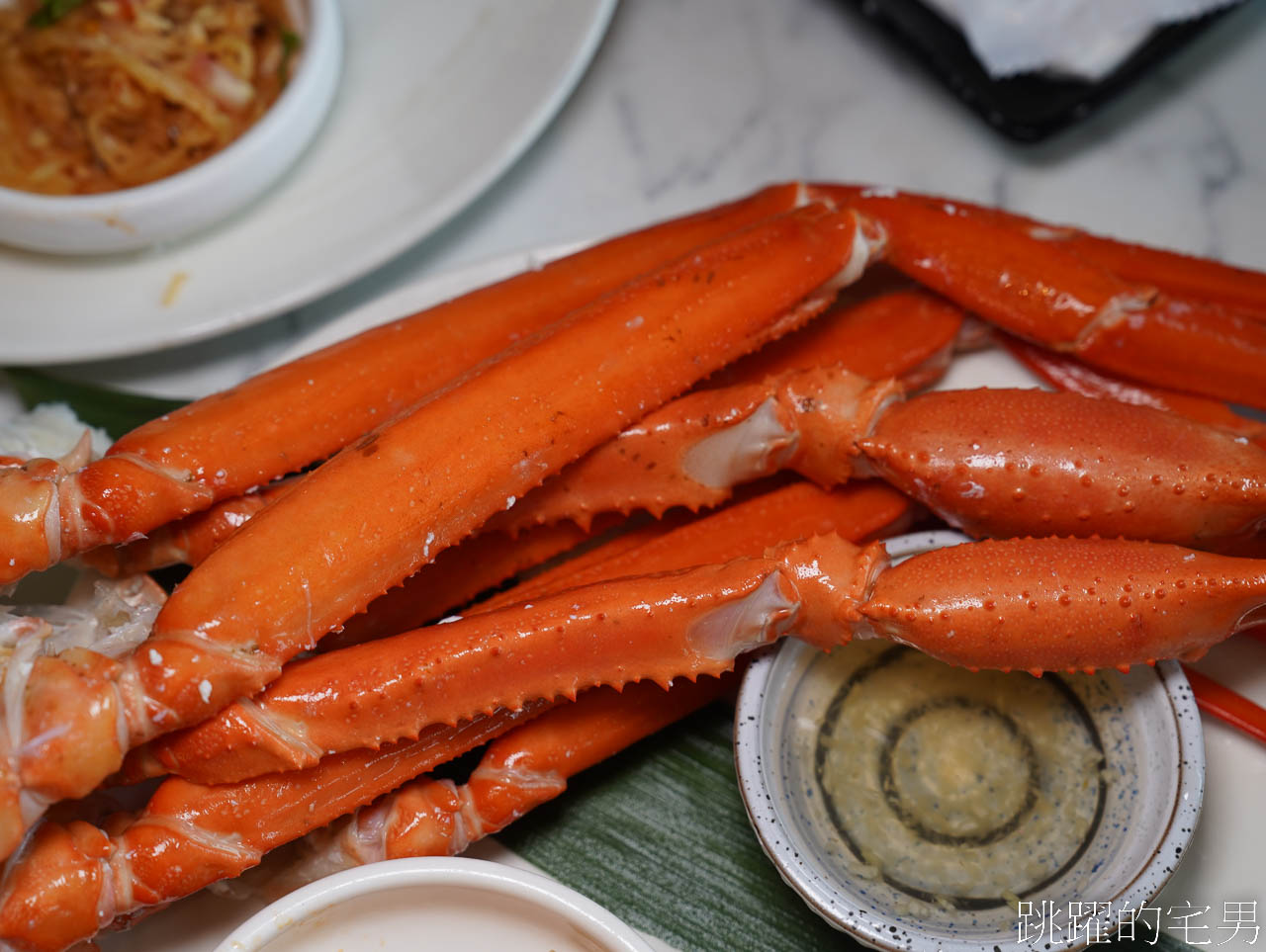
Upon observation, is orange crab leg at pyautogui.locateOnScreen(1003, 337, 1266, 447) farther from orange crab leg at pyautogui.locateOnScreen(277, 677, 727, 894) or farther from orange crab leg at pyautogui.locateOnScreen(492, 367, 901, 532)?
orange crab leg at pyautogui.locateOnScreen(277, 677, 727, 894)

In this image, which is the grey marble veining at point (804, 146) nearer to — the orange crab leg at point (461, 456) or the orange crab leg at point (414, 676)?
the orange crab leg at point (461, 456)

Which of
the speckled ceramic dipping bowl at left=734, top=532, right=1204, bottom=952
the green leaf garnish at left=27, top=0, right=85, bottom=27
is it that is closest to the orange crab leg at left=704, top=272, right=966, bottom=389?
the speckled ceramic dipping bowl at left=734, top=532, right=1204, bottom=952

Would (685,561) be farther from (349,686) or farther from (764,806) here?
(349,686)

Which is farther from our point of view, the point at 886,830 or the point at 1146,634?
the point at 886,830

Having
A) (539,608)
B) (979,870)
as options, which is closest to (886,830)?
(979,870)

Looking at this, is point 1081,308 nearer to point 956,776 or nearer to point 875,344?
point 875,344

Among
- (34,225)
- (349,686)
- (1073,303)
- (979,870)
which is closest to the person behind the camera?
(349,686)
